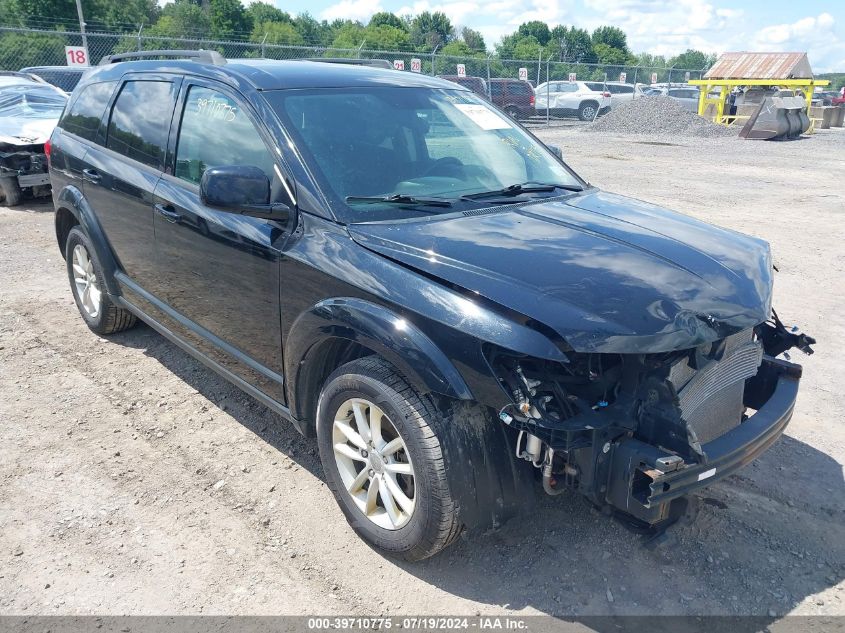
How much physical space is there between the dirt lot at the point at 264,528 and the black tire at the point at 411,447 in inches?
6.4

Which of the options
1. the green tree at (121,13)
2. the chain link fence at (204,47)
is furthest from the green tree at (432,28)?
the chain link fence at (204,47)

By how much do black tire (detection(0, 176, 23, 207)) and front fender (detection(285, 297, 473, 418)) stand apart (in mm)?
9027

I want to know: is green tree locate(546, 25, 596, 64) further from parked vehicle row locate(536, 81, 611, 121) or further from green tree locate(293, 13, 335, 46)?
parked vehicle row locate(536, 81, 611, 121)

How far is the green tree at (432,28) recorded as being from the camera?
90.6 m

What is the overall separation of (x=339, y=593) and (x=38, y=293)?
16.2ft

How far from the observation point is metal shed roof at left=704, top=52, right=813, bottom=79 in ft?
85.0

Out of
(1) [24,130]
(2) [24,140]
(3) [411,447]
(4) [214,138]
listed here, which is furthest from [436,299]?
(1) [24,130]

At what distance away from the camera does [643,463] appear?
2373mm

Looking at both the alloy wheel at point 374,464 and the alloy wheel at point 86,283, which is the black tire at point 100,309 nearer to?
the alloy wheel at point 86,283

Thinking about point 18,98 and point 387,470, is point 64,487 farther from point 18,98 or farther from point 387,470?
point 18,98

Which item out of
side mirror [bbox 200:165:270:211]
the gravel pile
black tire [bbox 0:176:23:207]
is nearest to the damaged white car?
black tire [bbox 0:176:23:207]

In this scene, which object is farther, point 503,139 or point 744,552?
point 503,139

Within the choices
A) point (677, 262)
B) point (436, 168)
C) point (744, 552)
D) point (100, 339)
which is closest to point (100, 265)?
point (100, 339)

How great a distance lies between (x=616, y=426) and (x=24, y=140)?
10.3 metres
